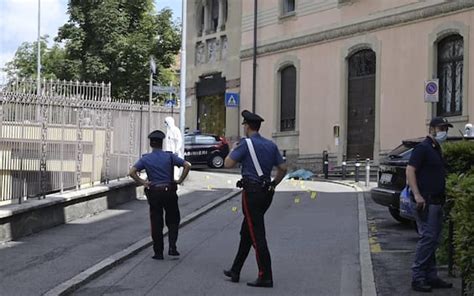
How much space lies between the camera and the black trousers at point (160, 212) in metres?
9.67

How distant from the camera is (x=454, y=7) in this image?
24516 mm

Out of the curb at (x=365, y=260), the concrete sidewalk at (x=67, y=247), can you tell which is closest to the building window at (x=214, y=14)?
the concrete sidewalk at (x=67, y=247)

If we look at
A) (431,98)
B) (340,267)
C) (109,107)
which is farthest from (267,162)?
(431,98)

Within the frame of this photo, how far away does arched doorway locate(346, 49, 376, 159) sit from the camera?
28.3 meters

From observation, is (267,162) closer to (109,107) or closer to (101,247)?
(101,247)

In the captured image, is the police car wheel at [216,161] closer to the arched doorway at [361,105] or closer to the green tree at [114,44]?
the arched doorway at [361,105]

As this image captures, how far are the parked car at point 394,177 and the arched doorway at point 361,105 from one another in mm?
15448

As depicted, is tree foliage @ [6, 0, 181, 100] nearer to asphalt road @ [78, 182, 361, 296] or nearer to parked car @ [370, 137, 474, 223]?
asphalt road @ [78, 182, 361, 296]

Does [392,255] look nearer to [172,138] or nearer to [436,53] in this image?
[172,138]

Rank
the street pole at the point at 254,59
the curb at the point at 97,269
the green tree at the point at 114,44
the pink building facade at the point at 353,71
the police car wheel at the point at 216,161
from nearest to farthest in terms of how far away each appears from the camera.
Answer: the curb at the point at 97,269 < the pink building facade at the point at 353,71 < the police car wheel at the point at 216,161 < the street pole at the point at 254,59 < the green tree at the point at 114,44

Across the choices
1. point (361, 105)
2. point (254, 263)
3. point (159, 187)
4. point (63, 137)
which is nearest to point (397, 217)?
point (254, 263)

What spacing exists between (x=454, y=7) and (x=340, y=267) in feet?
57.5

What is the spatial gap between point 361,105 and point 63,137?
17466 mm

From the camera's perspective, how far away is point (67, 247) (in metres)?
10.5
